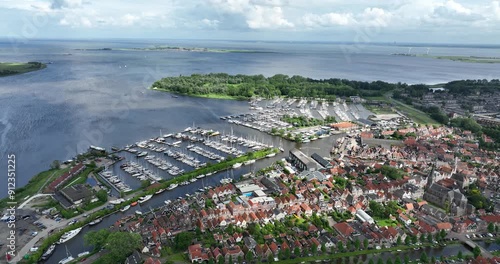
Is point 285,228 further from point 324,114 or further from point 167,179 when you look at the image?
point 324,114

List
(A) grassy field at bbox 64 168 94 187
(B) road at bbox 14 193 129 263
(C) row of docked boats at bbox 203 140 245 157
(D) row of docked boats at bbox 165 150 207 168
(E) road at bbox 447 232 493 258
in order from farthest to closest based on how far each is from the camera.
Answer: (C) row of docked boats at bbox 203 140 245 157 < (D) row of docked boats at bbox 165 150 207 168 < (A) grassy field at bbox 64 168 94 187 < (E) road at bbox 447 232 493 258 < (B) road at bbox 14 193 129 263

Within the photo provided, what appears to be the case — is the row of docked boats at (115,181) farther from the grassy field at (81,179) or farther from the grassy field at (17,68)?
the grassy field at (17,68)

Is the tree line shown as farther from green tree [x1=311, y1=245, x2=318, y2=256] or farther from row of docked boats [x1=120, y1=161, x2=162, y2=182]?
green tree [x1=311, y1=245, x2=318, y2=256]

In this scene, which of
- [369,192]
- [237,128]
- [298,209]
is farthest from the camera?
[237,128]

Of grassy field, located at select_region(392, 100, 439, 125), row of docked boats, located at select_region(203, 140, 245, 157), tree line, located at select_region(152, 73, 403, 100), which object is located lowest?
row of docked boats, located at select_region(203, 140, 245, 157)

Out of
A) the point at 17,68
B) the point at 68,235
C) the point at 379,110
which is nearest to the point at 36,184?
the point at 68,235

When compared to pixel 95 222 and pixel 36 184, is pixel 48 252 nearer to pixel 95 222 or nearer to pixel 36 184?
pixel 95 222

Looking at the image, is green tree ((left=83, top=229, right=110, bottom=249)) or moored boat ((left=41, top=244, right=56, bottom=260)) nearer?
moored boat ((left=41, top=244, right=56, bottom=260))

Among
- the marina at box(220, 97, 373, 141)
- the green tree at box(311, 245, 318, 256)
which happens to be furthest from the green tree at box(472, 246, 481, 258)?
the marina at box(220, 97, 373, 141)

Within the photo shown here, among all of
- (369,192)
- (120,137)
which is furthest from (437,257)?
(120,137)
